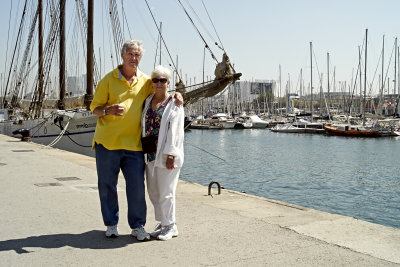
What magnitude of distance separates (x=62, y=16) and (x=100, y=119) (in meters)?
22.9

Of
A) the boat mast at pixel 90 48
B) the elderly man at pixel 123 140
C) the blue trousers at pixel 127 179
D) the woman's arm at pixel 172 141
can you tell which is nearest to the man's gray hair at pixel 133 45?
the elderly man at pixel 123 140

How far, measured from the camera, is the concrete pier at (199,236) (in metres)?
4.14

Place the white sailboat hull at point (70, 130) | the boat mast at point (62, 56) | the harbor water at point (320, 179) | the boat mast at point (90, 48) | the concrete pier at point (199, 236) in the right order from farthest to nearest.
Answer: the boat mast at point (62, 56)
the boat mast at point (90, 48)
the white sailboat hull at point (70, 130)
the harbor water at point (320, 179)
the concrete pier at point (199, 236)

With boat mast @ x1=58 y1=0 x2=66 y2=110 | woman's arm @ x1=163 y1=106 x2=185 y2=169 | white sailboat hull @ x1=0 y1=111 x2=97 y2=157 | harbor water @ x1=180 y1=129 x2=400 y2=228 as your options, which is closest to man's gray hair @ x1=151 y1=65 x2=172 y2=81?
woman's arm @ x1=163 y1=106 x2=185 y2=169

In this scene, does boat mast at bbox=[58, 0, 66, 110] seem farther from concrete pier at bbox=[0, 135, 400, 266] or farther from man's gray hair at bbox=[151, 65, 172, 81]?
man's gray hair at bbox=[151, 65, 172, 81]

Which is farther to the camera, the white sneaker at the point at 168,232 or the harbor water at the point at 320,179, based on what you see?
the harbor water at the point at 320,179

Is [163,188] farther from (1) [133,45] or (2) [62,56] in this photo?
(2) [62,56]

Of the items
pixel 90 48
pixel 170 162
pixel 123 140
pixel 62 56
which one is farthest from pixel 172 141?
pixel 62 56

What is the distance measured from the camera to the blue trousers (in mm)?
4836

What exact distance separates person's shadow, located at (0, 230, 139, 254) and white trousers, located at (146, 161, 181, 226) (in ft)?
1.22

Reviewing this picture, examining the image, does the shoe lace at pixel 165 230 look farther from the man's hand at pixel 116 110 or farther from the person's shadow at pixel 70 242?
the man's hand at pixel 116 110

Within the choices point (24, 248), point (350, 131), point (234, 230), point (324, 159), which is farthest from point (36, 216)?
point (350, 131)

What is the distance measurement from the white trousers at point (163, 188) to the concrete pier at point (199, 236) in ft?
0.82

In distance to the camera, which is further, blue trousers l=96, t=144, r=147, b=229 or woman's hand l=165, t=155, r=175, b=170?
blue trousers l=96, t=144, r=147, b=229
